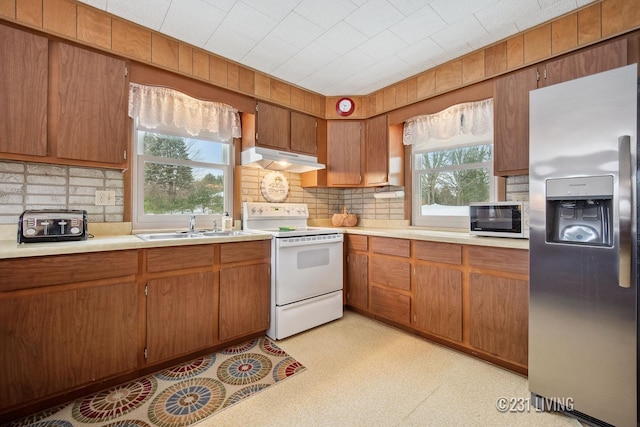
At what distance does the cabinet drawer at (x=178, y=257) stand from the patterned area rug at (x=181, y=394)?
0.70 metres

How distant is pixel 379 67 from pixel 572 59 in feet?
4.57

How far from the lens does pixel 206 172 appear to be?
269 centimetres

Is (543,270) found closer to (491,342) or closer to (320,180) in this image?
(491,342)

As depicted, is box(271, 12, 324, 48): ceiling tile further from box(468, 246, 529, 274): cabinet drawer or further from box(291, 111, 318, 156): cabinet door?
box(468, 246, 529, 274): cabinet drawer

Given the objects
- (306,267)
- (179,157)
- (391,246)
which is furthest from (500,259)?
(179,157)

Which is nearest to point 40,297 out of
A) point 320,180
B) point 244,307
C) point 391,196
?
point 244,307

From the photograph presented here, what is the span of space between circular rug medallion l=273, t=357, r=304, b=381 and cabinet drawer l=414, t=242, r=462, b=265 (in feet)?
4.13

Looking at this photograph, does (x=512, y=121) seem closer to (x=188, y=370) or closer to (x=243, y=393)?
(x=243, y=393)

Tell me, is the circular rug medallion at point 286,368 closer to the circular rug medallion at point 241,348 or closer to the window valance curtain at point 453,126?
the circular rug medallion at point 241,348

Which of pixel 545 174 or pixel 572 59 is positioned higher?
pixel 572 59

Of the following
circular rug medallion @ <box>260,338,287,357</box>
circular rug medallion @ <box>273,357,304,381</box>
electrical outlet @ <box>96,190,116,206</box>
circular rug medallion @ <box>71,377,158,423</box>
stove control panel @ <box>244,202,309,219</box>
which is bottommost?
circular rug medallion @ <box>71,377,158,423</box>

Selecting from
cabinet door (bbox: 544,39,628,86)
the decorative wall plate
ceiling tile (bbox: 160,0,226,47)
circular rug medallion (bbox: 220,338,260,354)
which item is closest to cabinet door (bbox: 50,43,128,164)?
ceiling tile (bbox: 160,0,226,47)

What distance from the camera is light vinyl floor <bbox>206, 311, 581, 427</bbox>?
145cm

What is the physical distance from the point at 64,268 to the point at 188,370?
985mm
